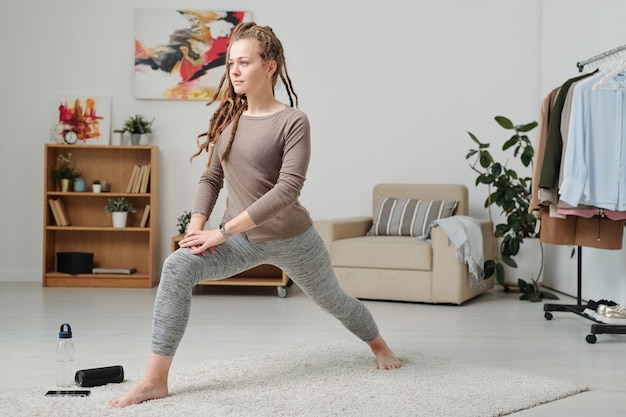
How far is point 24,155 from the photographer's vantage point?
654 centimetres

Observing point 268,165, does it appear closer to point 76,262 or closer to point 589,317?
point 589,317

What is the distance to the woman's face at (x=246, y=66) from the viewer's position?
2.84m

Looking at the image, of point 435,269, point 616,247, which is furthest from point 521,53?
point 616,247

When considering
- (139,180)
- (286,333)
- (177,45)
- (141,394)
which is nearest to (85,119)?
(139,180)

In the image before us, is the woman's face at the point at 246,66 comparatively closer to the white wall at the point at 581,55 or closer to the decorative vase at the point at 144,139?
the white wall at the point at 581,55

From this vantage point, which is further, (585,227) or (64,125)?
(64,125)

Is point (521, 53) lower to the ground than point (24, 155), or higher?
higher

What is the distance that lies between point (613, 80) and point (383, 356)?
2118 mm

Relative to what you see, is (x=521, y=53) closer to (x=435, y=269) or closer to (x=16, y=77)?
(x=435, y=269)

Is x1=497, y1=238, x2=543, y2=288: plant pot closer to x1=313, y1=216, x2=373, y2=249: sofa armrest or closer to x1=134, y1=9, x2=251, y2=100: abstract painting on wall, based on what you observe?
x1=313, y1=216, x2=373, y2=249: sofa armrest

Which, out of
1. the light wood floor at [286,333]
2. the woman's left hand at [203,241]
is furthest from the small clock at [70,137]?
the woman's left hand at [203,241]

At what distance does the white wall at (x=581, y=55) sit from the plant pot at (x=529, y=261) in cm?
18

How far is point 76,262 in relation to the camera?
20.2 ft

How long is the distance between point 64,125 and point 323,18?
2210 millimetres
